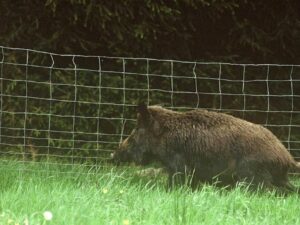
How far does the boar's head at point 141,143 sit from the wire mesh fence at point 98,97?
4.51 ft

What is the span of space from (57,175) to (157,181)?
1098 mm

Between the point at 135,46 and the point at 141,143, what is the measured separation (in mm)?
2240

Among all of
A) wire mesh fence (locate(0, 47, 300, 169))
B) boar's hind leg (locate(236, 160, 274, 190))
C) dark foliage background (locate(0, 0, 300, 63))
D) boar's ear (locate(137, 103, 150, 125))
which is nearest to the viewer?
boar's hind leg (locate(236, 160, 274, 190))

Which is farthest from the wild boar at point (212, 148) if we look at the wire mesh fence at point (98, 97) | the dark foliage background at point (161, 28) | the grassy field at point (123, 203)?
the dark foliage background at point (161, 28)

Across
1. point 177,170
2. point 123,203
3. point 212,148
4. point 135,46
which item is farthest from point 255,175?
point 135,46

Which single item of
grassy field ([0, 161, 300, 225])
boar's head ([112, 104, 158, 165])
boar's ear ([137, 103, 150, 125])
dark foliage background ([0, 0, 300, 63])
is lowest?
grassy field ([0, 161, 300, 225])

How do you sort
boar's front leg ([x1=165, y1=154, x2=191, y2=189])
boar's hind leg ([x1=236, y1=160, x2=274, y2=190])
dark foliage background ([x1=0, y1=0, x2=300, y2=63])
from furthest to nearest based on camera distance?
1. dark foliage background ([x1=0, y1=0, x2=300, y2=63])
2. boar's front leg ([x1=165, y1=154, x2=191, y2=189])
3. boar's hind leg ([x1=236, y1=160, x2=274, y2=190])

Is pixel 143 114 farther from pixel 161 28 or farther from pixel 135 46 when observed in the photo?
pixel 161 28

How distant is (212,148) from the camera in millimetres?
7441

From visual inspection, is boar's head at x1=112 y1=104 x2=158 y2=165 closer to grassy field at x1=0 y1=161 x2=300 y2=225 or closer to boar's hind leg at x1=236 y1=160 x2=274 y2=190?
grassy field at x1=0 y1=161 x2=300 y2=225

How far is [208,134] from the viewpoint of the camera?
7.49 meters

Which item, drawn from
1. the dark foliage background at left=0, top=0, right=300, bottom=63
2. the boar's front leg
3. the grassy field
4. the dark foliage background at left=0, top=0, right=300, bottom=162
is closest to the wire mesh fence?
the dark foliage background at left=0, top=0, right=300, bottom=162

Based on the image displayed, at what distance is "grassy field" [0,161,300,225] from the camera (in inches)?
207

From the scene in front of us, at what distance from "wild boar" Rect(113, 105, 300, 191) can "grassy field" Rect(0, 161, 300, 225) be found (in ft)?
1.26
